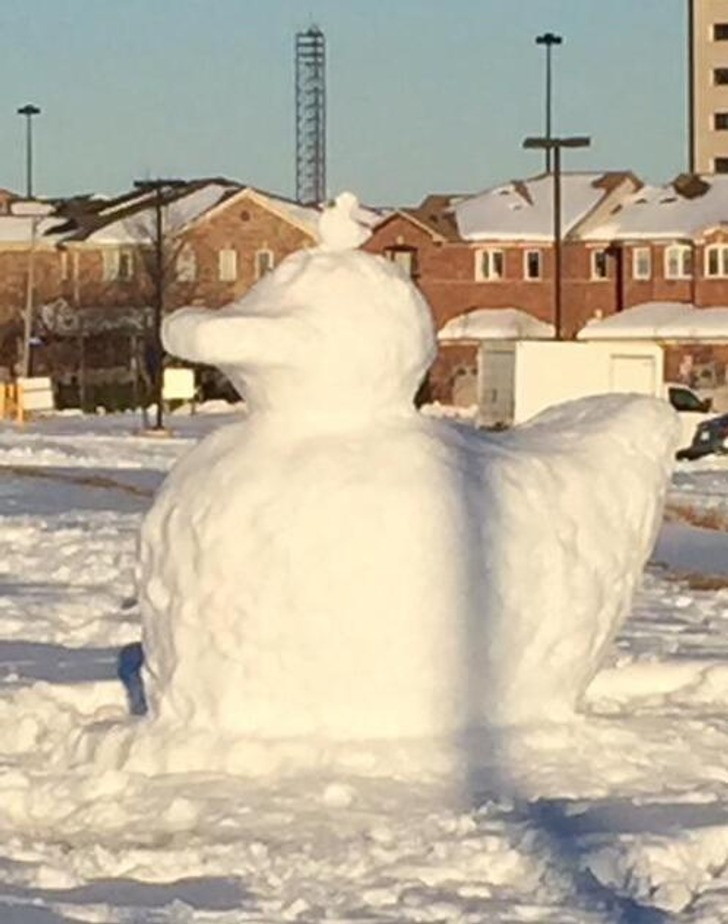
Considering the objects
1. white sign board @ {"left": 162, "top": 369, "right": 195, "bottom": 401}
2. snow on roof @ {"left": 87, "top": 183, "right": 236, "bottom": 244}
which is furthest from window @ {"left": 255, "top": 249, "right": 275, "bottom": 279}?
white sign board @ {"left": 162, "top": 369, "right": 195, "bottom": 401}

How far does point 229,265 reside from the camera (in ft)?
274

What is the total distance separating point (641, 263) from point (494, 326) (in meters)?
5.68

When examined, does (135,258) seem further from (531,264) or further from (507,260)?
(531,264)

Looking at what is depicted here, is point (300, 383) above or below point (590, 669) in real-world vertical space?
above

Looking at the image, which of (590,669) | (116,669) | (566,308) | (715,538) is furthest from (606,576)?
(566,308)

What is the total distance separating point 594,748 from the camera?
10008 mm

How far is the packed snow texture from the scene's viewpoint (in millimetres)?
9656

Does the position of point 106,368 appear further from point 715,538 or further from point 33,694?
point 33,694

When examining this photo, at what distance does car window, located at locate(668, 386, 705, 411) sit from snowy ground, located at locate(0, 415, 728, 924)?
37.9 m

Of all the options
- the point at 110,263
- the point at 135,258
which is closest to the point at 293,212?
the point at 135,258

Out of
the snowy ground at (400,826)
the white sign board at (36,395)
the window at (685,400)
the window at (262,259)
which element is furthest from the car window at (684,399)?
the snowy ground at (400,826)

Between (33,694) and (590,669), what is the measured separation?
2.62m

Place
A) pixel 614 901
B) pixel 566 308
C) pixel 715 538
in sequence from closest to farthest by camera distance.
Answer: pixel 614 901 < pixel 715 538 < pixel 566 308

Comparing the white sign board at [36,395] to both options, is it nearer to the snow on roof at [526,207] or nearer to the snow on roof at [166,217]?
the snow on roof at [526,207]
